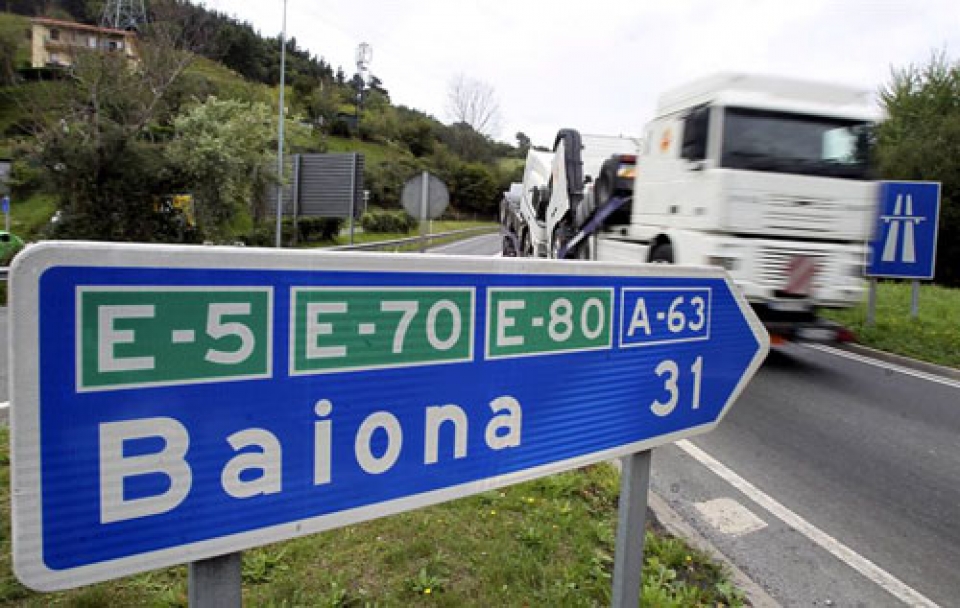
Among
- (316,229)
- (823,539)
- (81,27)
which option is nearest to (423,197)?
(823,539)

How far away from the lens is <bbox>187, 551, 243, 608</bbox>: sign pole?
1.06 m

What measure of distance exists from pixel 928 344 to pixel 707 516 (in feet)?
25.6

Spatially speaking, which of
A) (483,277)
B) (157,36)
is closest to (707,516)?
(483,277)

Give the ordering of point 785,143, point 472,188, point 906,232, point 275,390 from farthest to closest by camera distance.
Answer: point 472,188 < point 906,232 < point 785,143 < point 275,390

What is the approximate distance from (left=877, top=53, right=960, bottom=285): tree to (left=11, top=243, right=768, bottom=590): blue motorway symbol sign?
32.4 metres

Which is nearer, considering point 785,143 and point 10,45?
point 785,143

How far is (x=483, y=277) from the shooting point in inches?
53.2

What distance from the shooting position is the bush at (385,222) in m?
37.4

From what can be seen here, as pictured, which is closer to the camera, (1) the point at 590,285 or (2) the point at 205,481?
(2) the point at 205,481

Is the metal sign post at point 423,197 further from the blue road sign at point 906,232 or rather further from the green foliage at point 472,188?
the green foliage at point 472,188

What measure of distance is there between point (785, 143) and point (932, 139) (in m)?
28.5

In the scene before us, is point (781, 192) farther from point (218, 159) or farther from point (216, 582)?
point (218, 159)

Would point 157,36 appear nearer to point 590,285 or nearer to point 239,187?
point 239,187

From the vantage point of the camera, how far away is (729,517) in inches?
157
